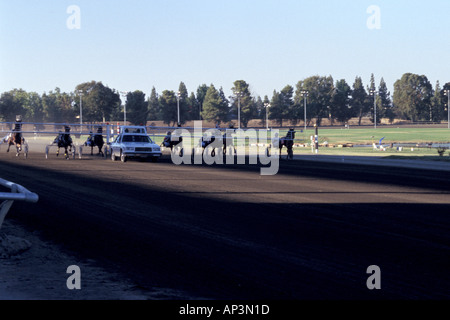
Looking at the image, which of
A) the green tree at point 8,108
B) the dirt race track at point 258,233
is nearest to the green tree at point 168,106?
the green tree at point 8,108

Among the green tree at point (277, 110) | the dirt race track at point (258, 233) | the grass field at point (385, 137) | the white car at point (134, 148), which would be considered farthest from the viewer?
the green tree at point (277, 110)

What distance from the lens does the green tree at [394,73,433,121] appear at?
16290 cm

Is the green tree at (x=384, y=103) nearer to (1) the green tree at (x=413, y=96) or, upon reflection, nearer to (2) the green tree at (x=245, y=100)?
(1) the green tree at (x=413, y=96)

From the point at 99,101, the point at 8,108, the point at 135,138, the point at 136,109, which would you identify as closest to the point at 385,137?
the point at 99,101

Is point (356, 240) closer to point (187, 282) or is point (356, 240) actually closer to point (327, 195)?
point (187, 282)

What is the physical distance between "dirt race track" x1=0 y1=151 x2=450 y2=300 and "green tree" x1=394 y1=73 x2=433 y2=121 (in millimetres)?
152228

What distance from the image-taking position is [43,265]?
306 inches

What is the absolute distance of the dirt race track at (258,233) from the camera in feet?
22.4

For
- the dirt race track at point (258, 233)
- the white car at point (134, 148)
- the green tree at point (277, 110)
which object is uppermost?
the green tree at point (277, 110)

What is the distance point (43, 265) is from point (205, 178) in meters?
12.4

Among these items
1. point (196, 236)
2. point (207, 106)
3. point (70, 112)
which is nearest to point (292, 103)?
point (207, 106)

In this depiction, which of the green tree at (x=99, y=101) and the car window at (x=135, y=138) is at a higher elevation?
the green tree at (x=99, y=101)

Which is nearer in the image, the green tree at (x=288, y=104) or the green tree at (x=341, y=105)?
the green tree at (x=288, y=104)

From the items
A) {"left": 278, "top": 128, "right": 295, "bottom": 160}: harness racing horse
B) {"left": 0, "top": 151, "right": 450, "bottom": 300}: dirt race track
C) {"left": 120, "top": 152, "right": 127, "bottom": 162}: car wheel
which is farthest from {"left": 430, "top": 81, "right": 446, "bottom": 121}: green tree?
{"left": 0, "top": 151, "right": 450, "bottom": 300}: dirt race track
